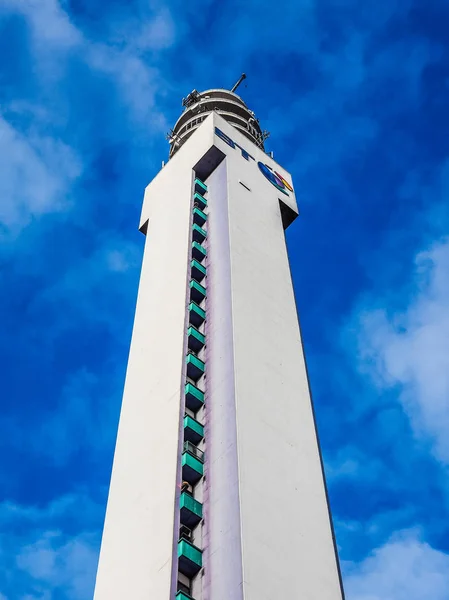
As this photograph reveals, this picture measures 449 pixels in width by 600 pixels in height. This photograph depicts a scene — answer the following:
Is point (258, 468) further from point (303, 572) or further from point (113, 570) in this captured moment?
point (113, 570)

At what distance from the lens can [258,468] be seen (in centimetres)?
3131

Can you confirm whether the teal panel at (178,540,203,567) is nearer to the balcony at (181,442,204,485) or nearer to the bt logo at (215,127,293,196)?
the balcony at (181,442,204,485)

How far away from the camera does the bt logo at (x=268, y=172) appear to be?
54094mm

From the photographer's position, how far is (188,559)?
2891 centimetres

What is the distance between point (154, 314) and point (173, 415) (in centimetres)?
935

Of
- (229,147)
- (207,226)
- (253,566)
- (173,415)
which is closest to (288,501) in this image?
(253,566)

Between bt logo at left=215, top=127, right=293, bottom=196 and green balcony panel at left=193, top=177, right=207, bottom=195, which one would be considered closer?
green balcony panel at left=193, top=177, right=207, bottom=195

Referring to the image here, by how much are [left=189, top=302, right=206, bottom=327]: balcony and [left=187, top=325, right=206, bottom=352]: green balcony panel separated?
4.29 feet

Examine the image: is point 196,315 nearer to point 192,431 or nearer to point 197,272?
point 197,272

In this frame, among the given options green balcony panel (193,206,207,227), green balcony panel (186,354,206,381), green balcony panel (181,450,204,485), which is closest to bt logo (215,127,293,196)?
green balcony panel (193,206,207,227)

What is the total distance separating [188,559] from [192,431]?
21.0ft

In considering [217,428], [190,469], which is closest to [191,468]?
[190,469]

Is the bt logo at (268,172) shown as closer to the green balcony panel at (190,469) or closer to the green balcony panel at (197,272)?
the green balcony panel at (197,272)

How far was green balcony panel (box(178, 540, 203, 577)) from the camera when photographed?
2892cm
